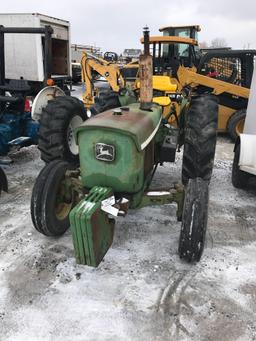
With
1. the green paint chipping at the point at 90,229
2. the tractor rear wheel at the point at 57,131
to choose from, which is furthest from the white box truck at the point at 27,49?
the green paint chipping at the point at 90,229

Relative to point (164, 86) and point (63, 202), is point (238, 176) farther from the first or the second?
point (63, 202)

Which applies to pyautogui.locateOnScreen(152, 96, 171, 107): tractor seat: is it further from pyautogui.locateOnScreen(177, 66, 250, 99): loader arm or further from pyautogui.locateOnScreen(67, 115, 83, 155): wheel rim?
Result: pyautogui.locateOnScreen(177, 66, 250, 99): loader arm

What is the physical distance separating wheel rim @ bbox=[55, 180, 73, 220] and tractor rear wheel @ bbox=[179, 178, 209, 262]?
4.14ft

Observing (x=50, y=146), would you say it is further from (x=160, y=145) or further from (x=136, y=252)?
(x=136, y=252)

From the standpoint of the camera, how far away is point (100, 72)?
31.1 feet

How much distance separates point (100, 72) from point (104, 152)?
6.67 m

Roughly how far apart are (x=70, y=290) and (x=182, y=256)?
1.04 meters

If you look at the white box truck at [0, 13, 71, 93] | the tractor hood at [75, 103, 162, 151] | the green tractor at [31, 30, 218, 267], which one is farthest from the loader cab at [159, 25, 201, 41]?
the tractor hood at [75, 103, 162, 151]

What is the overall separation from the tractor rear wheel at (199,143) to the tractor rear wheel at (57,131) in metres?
1.73

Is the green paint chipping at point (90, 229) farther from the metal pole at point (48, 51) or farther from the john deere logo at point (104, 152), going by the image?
the metal pole at point (48, 51)

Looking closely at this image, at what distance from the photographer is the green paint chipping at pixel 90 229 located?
9.52 feet

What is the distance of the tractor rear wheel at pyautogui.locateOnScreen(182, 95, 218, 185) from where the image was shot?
4.44 metres

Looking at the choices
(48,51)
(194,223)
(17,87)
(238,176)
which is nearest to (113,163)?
(194,223)

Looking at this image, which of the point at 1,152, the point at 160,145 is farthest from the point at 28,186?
the point at 160,145
